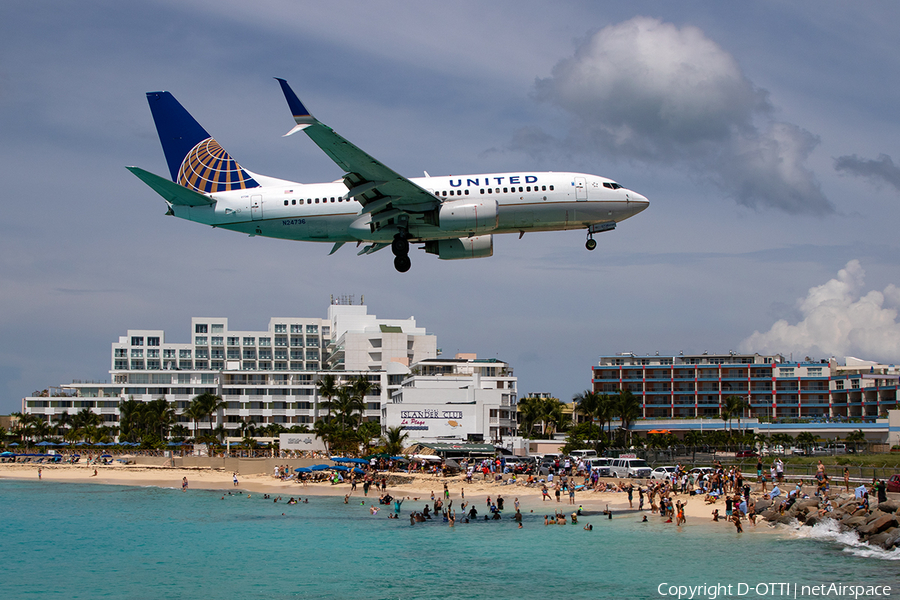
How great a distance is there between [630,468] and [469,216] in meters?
40.1

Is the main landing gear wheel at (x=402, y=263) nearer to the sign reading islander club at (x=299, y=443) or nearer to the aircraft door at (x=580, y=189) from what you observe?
the aircraft door at (x=580, y=189)

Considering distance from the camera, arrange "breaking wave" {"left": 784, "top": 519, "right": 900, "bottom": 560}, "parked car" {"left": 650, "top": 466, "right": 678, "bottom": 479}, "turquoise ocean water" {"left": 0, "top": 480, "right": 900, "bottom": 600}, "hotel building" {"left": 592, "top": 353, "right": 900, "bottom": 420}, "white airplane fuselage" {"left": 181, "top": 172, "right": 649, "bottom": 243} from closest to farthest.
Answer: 1. "white airplane fuselage" {"left": 181, "top": 172, "right": 649, "bottom": 243}
2. "turquoise ocean water" {"left": 0, "top": 480, "right": 900, "bottom": 600}
3. "breaking wave" {"left": 784, "top": 519, "right": 900, "bottom": 560}
4. "parked car" {"left": 650, "top": 466, "right": 678, "bottom": 479}
5. "hotel building" {"left": 592, "top": 353, "right": 900, "bottom": 420}

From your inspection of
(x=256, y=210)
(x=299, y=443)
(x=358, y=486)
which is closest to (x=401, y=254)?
(x=256, y=210)

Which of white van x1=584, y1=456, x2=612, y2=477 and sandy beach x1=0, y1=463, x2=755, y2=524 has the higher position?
white van x1=584, y1=456, x2=612, y2=477

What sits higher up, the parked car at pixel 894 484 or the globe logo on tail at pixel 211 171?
the globe logo on tail at pixel 211 171

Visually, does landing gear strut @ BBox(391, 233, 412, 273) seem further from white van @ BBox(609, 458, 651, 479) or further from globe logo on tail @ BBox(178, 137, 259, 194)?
white van @ BBox(609, 458, 651, 479)

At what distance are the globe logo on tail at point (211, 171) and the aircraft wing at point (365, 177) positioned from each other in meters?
7.83

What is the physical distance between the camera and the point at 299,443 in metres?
111

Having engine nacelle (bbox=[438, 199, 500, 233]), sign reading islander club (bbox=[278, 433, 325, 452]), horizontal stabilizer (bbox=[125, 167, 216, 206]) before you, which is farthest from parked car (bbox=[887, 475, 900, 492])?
sign reading islander club (bbox=[278, 433, 325, 452])

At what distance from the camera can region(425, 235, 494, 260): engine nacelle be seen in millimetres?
41938

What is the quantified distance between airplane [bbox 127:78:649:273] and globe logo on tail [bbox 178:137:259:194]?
2.81 ft

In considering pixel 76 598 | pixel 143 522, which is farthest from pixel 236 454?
pixel 76 598

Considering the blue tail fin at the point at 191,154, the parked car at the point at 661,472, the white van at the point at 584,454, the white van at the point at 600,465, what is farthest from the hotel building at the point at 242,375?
the blue tail fin at the point at 191,154

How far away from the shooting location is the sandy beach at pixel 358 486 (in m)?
63.1
